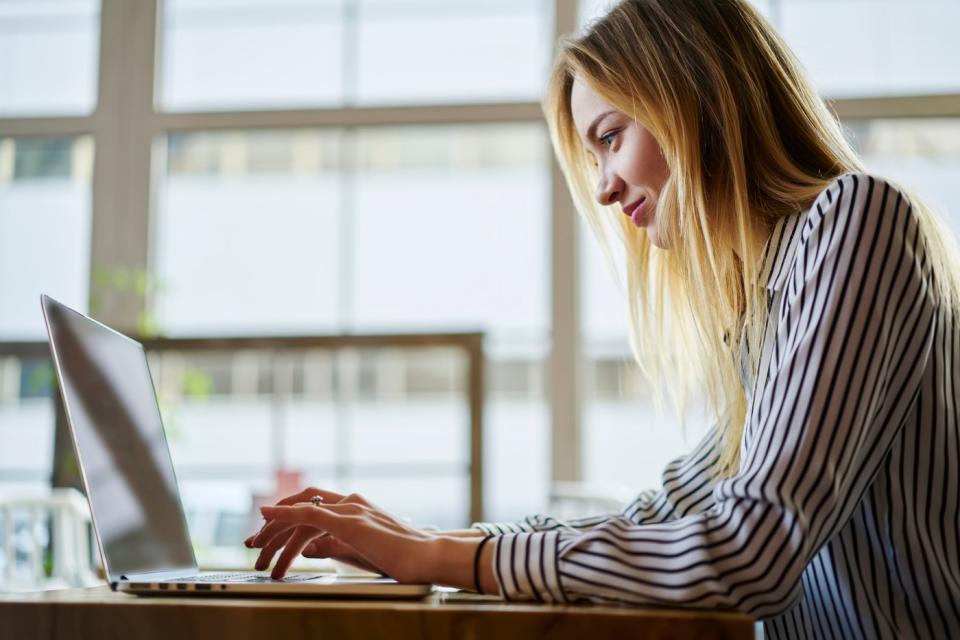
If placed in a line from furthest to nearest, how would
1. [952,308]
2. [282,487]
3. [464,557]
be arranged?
[282,487] → [952,308] → [464,557]

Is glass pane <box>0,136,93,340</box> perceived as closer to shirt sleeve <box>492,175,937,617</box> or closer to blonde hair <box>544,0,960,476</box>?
blonde hair <box>544,0,960,476</box>

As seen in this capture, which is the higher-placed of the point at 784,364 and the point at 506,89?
the point at 506,89

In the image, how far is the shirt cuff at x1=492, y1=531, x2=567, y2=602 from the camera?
778 mm

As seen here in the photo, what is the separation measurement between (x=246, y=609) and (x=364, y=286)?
2989mm

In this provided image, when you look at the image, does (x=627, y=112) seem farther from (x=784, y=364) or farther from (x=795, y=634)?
(x=795, y=634)

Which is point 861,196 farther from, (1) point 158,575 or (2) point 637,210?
(1) point 158,575

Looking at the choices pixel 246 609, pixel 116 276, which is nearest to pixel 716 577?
pixel 246 609

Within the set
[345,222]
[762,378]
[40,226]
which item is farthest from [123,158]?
[762,378]

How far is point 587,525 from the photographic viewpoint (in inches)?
47.4

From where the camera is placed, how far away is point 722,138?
1090mm

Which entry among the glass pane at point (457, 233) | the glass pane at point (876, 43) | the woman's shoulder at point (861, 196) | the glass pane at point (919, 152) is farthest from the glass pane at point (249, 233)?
the woman's shoulder at point (861, 196)

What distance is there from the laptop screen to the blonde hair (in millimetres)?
613

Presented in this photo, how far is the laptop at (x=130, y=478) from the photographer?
0.82 meters

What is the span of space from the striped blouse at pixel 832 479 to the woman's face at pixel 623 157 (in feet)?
0.68
